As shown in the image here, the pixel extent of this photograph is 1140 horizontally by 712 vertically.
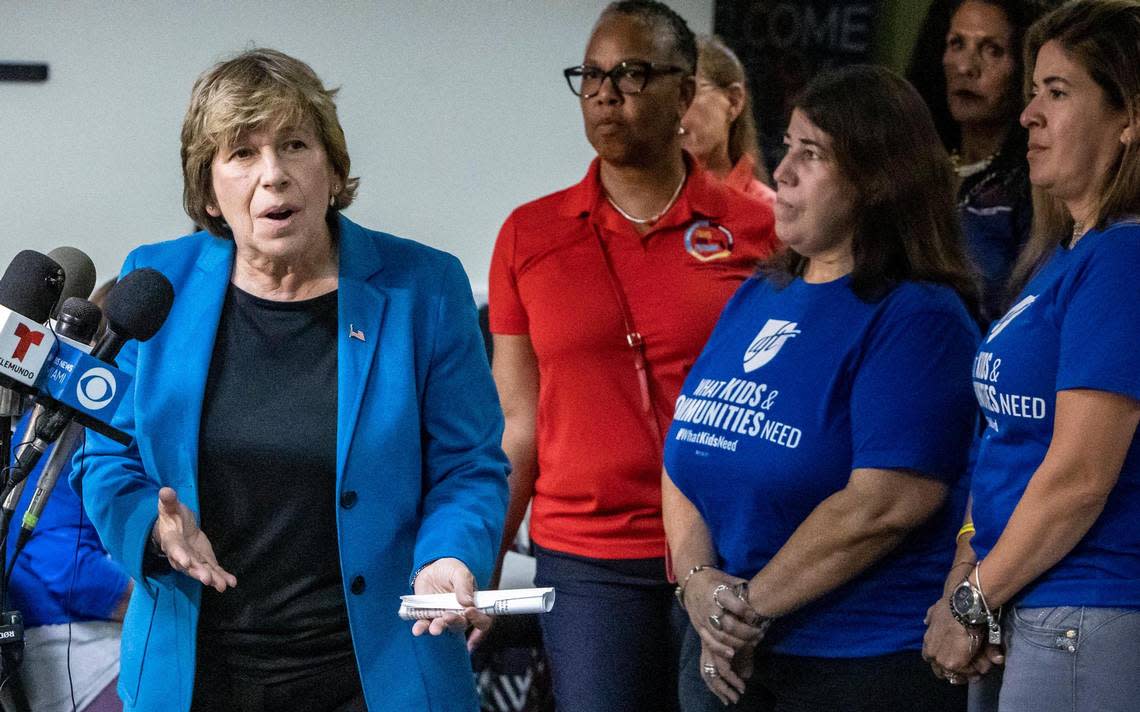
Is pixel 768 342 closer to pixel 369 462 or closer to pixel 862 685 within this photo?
pixel 862 685

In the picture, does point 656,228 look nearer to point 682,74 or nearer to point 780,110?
point 682,74

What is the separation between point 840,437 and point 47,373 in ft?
3.81

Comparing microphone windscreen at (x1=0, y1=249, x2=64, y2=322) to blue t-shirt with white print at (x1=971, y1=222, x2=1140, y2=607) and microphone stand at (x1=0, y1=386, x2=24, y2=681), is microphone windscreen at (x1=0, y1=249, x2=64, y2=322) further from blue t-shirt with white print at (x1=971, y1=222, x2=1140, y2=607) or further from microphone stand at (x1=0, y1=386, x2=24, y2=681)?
blue t-shirt with white print at (x1=971, y1=222, x2=1140, y2=607)

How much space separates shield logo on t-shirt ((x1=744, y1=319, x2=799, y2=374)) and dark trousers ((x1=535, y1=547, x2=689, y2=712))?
0.50 m

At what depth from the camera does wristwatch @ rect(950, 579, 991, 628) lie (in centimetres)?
181

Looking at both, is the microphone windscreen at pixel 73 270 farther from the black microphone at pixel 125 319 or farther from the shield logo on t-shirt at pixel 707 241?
the shield logo on t-shirt at pixel 707 241

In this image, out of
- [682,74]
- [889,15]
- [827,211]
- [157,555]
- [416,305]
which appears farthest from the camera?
[889,15]

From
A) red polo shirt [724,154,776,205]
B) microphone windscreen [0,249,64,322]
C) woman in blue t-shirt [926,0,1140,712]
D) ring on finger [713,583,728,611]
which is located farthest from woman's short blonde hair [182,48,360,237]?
red polo shirt [724,154,776,205]

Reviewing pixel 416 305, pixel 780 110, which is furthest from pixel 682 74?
pixel 780 110

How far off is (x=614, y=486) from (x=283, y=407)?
862 millimetres

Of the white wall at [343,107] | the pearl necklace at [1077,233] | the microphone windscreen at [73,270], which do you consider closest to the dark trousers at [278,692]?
the microphone windscreen at [73,270]

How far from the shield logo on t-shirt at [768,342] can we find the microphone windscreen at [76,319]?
1.06m

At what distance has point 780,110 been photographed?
441 centimetres

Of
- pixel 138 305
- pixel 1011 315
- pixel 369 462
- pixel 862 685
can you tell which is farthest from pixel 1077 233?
pixel 138 305
